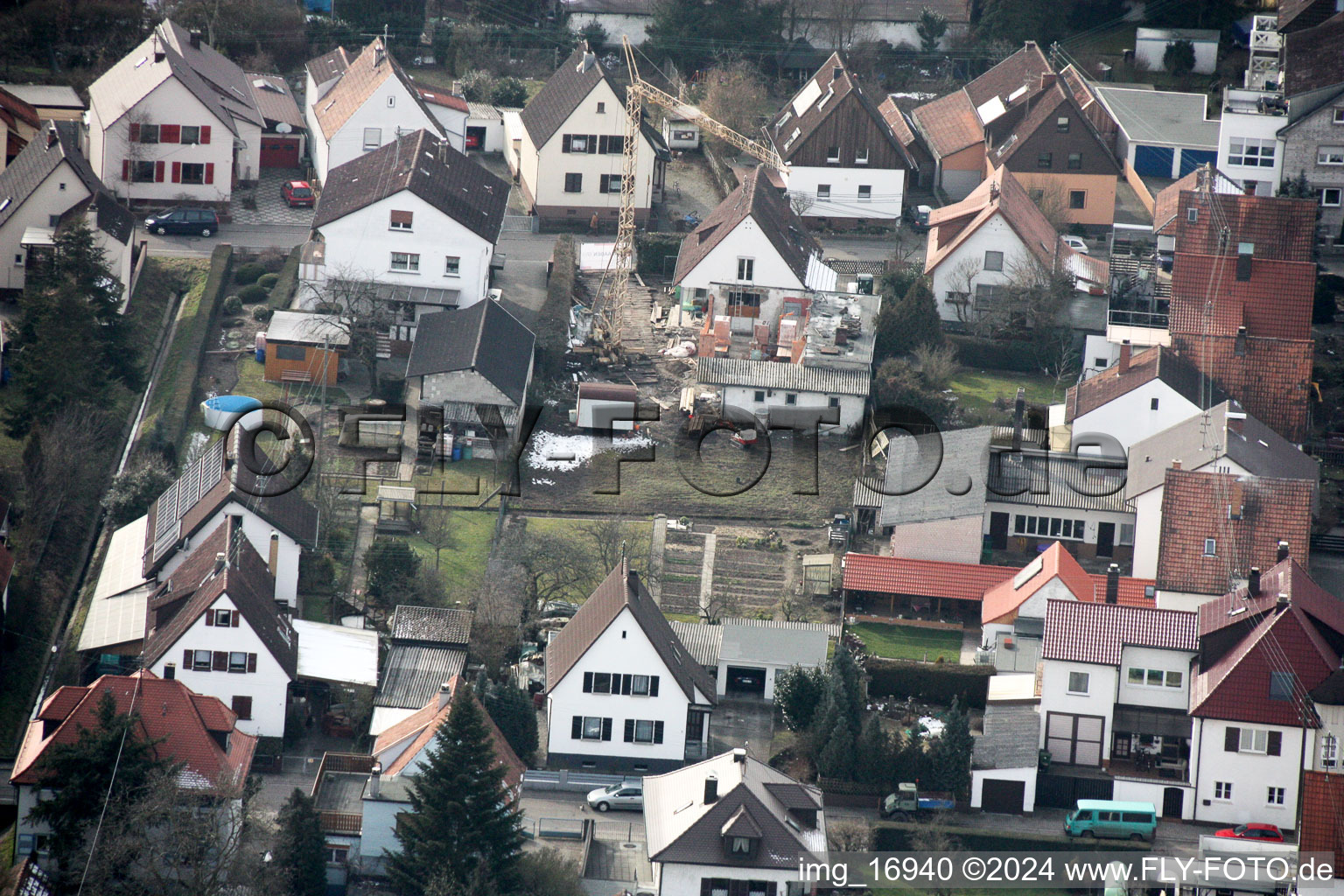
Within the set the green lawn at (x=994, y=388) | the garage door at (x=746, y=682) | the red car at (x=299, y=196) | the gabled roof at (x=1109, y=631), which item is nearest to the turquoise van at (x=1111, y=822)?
the gabled roof at (x=1109, y=631)

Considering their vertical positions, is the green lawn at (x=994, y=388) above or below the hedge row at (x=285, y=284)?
below

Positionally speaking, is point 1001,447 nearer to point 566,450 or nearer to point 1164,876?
point 566,450

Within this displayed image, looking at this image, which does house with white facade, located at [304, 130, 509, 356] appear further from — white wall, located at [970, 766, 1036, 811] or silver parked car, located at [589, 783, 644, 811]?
white wall, located at [970, 766, 1036, 811]

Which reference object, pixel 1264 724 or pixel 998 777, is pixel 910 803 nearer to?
pixel 998 777

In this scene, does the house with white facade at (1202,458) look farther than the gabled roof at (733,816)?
Yes

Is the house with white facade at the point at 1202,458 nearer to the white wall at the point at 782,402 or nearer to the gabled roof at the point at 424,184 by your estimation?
the white wall at the point at 782,402

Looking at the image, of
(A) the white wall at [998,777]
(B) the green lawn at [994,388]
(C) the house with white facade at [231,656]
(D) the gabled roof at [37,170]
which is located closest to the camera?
(A) the white wall at [998,777]
